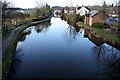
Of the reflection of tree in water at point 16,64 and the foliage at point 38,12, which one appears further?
the foliage at point 38,12

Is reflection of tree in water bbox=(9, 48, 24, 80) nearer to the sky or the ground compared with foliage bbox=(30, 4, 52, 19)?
nearer to the ground

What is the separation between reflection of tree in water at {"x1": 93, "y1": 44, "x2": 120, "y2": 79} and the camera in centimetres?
779

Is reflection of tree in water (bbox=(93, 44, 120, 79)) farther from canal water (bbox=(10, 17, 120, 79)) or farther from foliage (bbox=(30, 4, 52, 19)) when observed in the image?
foliage (bbox=(30, 4, 52, 19))

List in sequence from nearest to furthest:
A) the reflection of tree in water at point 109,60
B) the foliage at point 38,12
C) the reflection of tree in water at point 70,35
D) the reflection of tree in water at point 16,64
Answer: the reflection of tree in water at point 16,64 < the reflection of tree in water at point 109,60 < the reflection of tree in water at point 70,35 < the foliage at point 38,12

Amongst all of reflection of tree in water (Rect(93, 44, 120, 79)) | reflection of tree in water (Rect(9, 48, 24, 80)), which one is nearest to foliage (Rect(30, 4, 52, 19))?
reflection of tree in water (Rect(9, 48, 24, 80))

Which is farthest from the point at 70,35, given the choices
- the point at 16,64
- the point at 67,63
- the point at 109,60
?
the point at 16,64

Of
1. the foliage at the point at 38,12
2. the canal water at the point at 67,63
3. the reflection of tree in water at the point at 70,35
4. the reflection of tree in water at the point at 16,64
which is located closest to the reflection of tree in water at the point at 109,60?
the canal water at the point at 67,63

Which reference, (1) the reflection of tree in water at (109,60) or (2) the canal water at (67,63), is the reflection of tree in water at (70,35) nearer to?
(2) the canal water at (67,63)

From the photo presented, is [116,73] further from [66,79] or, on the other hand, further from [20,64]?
[20,64]

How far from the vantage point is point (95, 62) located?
9281mm

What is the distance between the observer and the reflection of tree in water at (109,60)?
7.79 meters

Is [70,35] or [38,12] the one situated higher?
[38,12]

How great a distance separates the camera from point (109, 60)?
9.59m

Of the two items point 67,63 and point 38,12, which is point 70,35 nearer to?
point 67,63
